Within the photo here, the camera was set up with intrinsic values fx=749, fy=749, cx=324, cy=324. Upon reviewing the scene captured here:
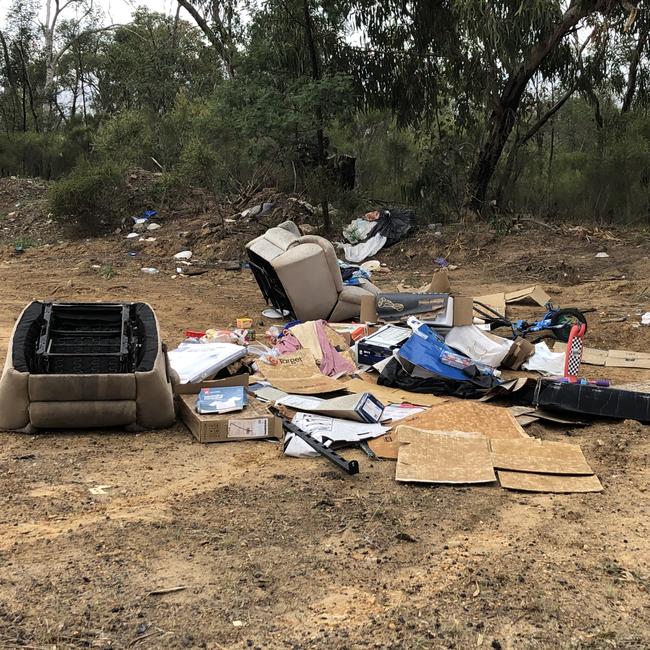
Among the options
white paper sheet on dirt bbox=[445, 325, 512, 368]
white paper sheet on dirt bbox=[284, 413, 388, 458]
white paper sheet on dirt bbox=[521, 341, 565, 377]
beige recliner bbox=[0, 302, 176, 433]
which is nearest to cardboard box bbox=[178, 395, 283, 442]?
white paper sheet on dirt bbox=[284, 413, 388, 458]

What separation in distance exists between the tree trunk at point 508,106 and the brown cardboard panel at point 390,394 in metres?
7.98

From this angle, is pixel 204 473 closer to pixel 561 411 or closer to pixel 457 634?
pixel 457 634

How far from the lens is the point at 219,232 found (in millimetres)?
11914

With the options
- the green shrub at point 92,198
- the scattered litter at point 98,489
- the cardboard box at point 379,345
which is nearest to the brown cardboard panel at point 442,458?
the scattered litter at point 98,489

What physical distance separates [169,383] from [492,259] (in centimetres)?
751

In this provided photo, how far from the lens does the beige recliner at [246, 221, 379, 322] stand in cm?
714

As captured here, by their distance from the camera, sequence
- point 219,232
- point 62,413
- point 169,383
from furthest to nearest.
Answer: point 219,232 → point 169,383 → point 62,413

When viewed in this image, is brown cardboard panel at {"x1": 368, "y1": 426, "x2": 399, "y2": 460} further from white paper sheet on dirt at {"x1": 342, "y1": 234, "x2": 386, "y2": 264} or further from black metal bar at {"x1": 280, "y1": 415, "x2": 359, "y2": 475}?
white paper sheet on dirt at {"x1": 342, "y1": 234, "x2": 386, "y2": 264}

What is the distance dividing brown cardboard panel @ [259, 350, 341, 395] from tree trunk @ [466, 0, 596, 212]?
7792 millimetres

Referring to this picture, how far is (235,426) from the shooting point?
408cm

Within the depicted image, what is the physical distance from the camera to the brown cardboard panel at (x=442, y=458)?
346cm

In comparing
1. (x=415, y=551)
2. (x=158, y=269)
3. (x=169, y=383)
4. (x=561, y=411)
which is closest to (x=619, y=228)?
(x=158, y=269)

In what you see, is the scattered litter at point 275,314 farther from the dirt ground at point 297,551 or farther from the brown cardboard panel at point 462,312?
the dirt ground at point 297,551

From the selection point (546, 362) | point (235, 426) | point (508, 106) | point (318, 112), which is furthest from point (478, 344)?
point (508, 106)
